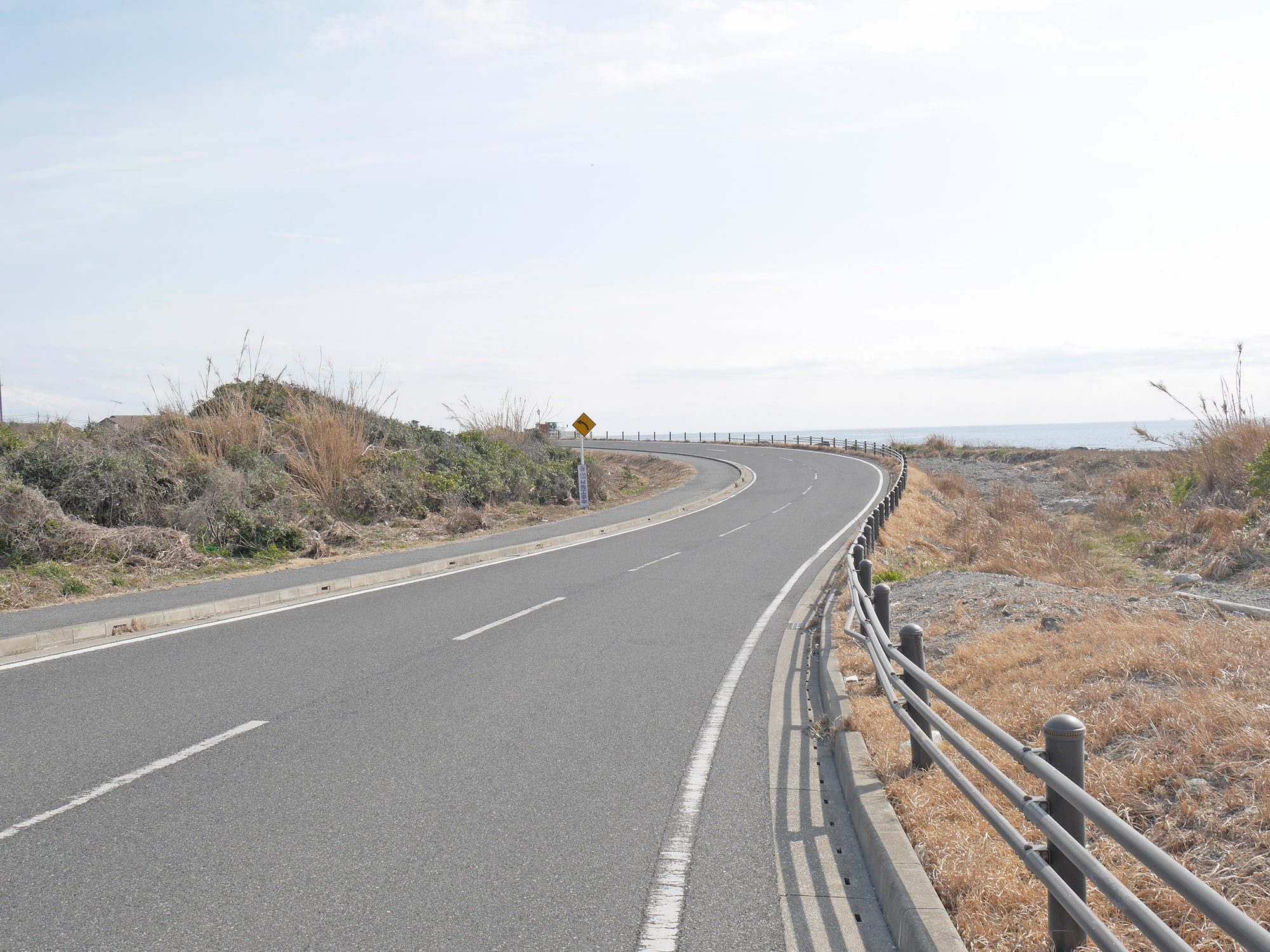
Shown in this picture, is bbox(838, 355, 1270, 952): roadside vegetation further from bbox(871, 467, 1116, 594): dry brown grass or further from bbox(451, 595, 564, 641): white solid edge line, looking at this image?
bbox(451, 595, 564, 641): white solid edge line

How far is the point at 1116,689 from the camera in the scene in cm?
594

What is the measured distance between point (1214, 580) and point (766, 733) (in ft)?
34.4

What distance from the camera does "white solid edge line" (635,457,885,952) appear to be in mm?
3570

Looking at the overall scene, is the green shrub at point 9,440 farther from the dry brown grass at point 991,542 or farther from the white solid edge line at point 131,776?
the dry brown grass at point 991,542

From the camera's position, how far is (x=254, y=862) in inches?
161

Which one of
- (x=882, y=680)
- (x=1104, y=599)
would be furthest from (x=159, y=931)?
(x=1104, y=599)

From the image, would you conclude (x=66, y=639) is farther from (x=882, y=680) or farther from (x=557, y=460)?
(x=557, y=460)

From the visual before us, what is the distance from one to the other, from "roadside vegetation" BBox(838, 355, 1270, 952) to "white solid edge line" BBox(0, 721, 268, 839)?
4381 mm

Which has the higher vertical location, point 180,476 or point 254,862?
point 180,476

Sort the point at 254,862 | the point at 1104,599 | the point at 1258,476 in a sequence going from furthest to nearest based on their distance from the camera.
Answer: the point at 1258,476 → the point at 1104,599 → the point at 254,862

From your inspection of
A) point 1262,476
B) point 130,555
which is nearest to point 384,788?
point 130,555

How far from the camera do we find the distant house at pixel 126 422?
19938 millimetres

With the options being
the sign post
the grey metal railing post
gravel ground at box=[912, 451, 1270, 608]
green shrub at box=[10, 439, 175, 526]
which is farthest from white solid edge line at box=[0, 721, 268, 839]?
the sign post

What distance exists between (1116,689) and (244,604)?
33.6 ft
